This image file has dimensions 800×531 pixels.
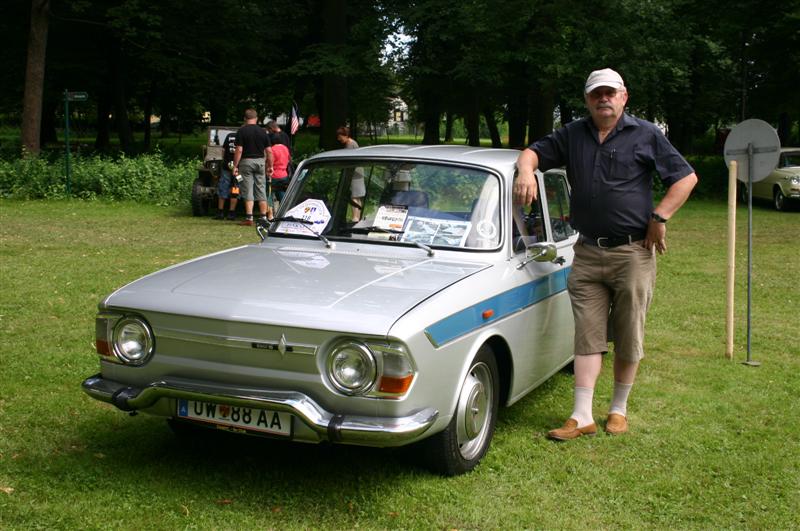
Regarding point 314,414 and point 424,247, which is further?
point 424,247

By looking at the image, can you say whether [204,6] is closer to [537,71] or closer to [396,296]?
[537,71]

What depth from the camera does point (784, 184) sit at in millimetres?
23859

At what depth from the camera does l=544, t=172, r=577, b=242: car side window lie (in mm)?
6555

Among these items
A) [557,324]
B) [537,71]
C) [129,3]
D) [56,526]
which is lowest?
[56,526]

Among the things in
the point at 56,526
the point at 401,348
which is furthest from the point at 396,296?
the point at 56,526

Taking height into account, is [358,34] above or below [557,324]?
above

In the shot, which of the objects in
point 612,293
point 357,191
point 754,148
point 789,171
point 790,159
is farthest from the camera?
point 790,159

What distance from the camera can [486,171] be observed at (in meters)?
5.90

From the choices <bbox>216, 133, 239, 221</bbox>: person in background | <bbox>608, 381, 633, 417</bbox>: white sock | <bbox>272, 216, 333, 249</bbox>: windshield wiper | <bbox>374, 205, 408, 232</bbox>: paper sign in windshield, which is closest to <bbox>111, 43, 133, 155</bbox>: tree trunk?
<bbox>216, 133, 239, 221</bbox>: person in background

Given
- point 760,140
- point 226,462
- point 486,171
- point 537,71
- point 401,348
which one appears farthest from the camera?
point 537,71

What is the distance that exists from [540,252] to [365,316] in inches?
69.6

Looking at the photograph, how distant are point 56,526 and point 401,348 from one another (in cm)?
182

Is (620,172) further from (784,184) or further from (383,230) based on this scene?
(784,184)

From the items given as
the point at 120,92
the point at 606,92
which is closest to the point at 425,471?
the point at 606,92
